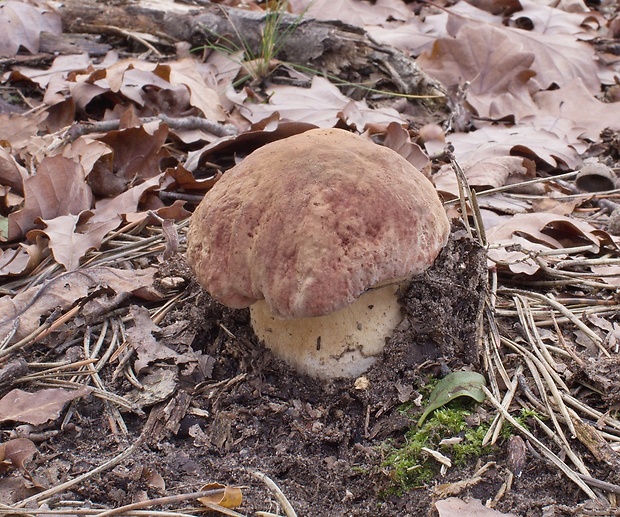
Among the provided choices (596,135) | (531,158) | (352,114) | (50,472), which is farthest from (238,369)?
(596,135)

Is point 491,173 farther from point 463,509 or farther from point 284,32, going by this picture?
point 463,509

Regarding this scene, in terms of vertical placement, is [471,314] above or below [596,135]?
above

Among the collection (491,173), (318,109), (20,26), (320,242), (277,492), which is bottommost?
(491,173)

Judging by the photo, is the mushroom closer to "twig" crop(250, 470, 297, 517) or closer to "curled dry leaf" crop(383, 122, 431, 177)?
"twig" crop(250, 470, 297, 517)

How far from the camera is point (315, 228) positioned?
162 cm

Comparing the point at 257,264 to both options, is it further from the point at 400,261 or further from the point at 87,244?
the point at 87,244

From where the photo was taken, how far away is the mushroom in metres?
1.62

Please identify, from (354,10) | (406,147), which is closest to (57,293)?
(406,147)

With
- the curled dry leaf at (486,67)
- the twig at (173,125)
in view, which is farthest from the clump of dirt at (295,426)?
the curled dry leaf at (486,67)

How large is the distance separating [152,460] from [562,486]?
45.1 inches

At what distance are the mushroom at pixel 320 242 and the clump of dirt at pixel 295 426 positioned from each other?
0.10 metres

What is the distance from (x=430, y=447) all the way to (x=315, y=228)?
0.71 meters

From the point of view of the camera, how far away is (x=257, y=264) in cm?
169

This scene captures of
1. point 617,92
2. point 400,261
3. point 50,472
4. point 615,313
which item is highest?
point 400,261
